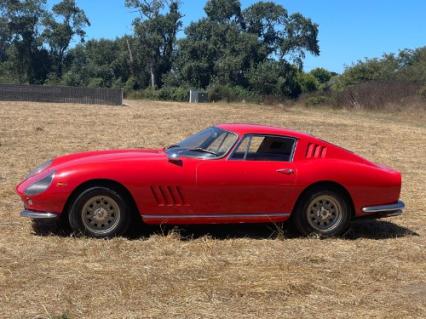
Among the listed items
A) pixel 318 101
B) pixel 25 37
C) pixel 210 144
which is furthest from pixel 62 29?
pixel 210 144

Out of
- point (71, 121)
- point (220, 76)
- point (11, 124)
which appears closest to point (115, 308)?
point (11, 124)

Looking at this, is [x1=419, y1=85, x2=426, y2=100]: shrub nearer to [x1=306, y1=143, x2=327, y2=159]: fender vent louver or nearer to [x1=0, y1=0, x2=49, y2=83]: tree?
[x1=306, y1=143, x2=327, y2=159]: fender vent louver

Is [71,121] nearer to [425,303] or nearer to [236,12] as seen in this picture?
[425,303]

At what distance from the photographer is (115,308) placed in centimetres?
455

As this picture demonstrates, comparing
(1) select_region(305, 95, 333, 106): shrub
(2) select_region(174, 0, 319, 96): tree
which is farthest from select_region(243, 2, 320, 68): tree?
(1) select_region(305, 95, 333, 106): shrub

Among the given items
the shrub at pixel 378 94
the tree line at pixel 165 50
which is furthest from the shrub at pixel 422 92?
the tree line at pixel 165 50

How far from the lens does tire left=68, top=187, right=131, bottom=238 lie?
6395 millimetres

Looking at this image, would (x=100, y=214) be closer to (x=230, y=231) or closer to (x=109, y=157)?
(x=109, y=157)

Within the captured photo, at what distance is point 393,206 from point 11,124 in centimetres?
1551

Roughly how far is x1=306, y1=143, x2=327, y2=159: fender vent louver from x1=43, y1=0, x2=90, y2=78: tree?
82.8m

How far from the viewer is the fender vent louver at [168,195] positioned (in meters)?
6.48

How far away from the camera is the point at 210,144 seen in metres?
6.97

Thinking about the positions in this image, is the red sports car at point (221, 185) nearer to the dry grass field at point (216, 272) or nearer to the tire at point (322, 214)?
the tire at point (322, 214)

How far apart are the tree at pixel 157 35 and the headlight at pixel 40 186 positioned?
72643mm
